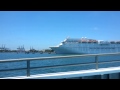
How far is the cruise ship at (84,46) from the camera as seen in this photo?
52.2 metres

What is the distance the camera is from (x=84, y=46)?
2153 inches

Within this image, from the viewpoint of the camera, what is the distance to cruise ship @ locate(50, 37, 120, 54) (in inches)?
2055
